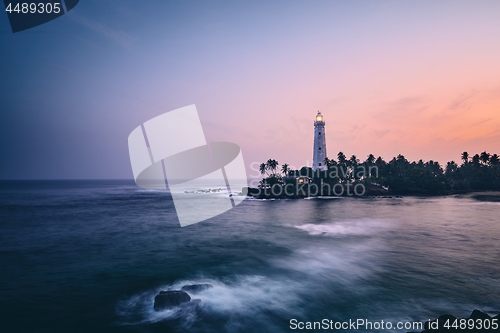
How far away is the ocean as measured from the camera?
40.1 feet

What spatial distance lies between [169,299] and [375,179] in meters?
95.2

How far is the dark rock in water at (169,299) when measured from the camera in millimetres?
12305

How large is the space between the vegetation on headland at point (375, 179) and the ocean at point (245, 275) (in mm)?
50720

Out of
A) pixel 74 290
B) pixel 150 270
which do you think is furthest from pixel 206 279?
pixel 74 290

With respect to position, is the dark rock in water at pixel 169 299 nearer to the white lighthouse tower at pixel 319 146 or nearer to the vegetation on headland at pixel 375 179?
the vegetation on headland at pixel 375 179

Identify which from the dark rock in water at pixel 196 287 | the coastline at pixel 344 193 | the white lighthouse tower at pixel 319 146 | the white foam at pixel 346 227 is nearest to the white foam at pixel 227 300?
the dark rock in water at pixel 196 287

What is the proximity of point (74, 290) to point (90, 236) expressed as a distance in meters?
17.1

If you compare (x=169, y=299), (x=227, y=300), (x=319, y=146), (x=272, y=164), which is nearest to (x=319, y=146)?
(x=319, y=146)

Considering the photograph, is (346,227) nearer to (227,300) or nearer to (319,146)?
(227,300)

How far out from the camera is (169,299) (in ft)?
41.1

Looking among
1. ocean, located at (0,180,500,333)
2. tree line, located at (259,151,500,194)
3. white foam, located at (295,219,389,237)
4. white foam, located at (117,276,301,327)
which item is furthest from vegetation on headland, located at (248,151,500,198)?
white foam, located at (117,276,301,327)

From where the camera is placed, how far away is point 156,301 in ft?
40.8

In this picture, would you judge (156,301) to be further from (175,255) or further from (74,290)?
(175,255)

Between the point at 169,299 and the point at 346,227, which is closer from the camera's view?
the point at 169,299
